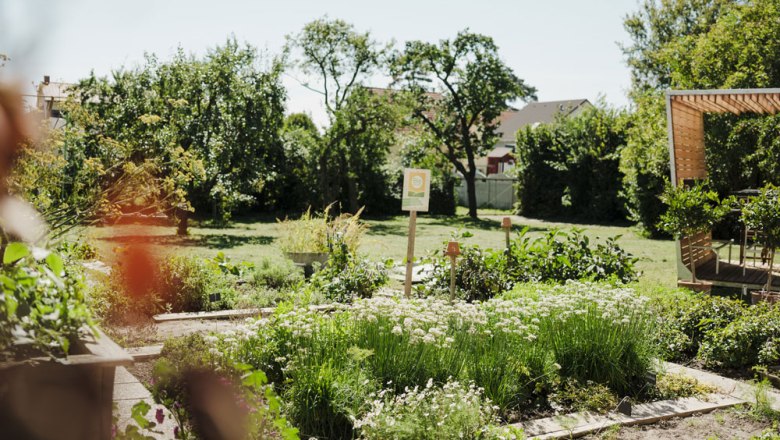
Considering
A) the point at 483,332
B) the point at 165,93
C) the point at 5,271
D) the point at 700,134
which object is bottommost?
the point at 483,332

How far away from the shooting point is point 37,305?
5.01 ft

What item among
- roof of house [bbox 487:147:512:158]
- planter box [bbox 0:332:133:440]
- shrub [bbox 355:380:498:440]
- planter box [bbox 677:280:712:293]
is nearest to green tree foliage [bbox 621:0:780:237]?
planter box [bbox 677:280:712:293]

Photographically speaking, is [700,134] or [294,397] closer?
[294,397]

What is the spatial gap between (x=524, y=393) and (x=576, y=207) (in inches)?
804

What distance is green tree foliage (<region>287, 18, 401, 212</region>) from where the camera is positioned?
76.4 feet

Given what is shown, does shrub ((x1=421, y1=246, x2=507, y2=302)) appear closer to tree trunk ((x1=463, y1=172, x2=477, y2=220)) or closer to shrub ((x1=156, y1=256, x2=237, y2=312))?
shrub ((x1=156, y1=256, x2=237, y2=312))

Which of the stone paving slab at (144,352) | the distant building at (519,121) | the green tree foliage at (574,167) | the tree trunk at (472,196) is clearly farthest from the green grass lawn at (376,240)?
the distant building at (519,121)

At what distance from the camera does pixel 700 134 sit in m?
10.1

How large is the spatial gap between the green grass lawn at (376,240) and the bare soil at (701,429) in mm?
4858

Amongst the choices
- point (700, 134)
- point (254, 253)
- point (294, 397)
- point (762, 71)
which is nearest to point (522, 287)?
point (294, 397)

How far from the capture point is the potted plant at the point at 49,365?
4.95ft

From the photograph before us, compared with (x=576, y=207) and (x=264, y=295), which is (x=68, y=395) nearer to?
(x=264, y=295)

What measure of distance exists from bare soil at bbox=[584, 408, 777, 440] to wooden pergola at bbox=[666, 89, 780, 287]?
445 centimetres

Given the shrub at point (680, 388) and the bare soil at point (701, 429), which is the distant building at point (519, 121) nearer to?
the shrub at point (680, 388)
